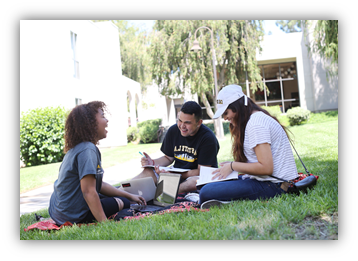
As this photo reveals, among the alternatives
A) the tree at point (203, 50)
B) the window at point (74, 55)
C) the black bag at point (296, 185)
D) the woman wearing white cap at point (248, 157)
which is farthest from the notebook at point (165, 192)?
the tree at point (203, 50)

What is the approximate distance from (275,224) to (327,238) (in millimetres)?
428

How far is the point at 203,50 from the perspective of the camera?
18.8m

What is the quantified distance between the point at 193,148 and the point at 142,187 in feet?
2.64

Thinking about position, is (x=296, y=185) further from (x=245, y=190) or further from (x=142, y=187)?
(x=142, y=187)

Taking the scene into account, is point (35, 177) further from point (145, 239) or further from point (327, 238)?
point (327, 238)

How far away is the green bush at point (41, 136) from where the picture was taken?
11117 mm

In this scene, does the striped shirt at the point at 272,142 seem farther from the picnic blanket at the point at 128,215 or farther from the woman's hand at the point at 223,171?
the picnic blanket at the point at 128,215

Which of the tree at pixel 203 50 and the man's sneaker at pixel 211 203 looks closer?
the man's sneaker at pixel 211 203

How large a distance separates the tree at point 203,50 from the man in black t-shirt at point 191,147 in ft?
49.0

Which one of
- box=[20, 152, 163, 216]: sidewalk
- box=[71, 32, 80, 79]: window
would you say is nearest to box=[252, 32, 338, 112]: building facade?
box=[71, 32, 80, 79]: window

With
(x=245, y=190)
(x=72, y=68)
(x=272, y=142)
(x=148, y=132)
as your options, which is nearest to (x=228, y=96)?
(x=272, y=142)
